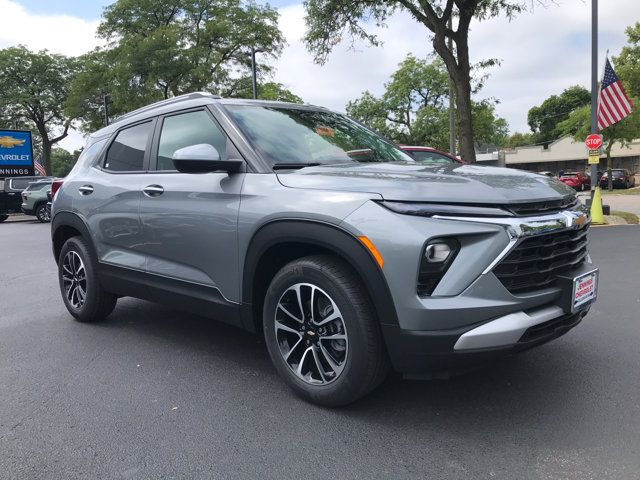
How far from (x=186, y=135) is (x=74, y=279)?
2.00 metres

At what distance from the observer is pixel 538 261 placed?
2.60 metres

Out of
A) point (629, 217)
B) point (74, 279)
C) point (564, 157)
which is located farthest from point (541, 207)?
point (564, 157)

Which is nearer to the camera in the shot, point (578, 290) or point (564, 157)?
point (578, 290)

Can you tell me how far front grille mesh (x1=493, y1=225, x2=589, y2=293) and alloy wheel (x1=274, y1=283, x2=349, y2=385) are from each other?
846mm

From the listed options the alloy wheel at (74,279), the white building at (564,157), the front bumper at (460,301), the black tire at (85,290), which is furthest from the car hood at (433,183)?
the white building at (564,157)

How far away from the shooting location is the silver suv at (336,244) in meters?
2.45

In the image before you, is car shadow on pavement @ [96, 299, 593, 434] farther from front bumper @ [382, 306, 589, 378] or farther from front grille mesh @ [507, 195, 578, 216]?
front grille mesh @ [507, 195, 578, 216]

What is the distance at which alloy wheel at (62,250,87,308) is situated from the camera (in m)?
4.78

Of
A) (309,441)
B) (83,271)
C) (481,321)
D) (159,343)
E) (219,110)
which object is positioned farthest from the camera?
(83,271)

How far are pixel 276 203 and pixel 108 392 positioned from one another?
1.62 metres

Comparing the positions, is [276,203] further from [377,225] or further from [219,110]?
[219,110]

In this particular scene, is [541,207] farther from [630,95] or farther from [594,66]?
[630,95]

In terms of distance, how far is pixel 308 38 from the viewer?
52.8ft

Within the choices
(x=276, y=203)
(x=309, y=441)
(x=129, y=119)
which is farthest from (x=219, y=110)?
(x=309, y=441)
